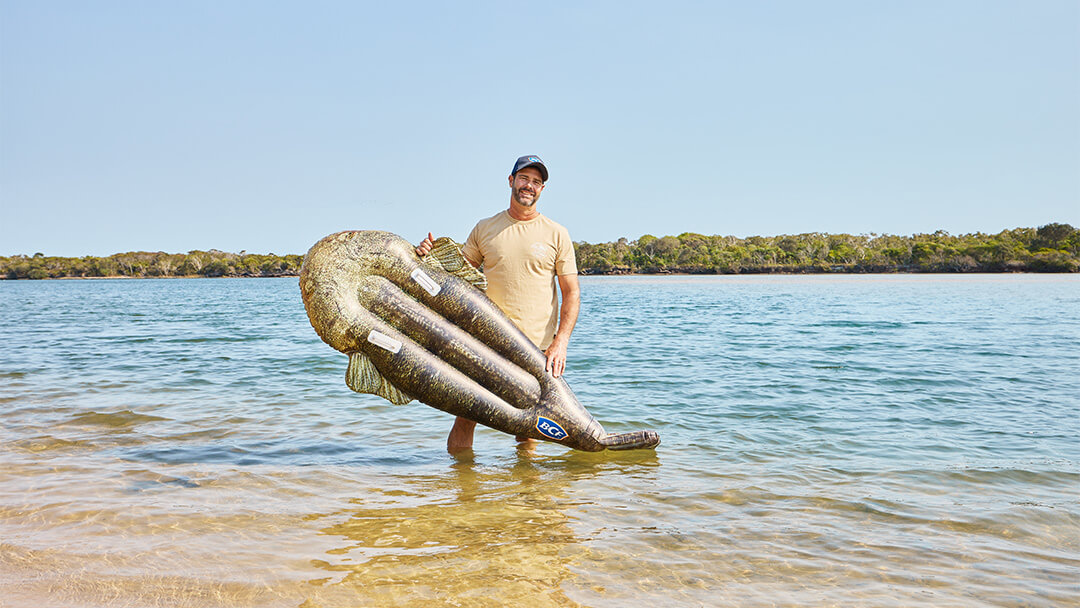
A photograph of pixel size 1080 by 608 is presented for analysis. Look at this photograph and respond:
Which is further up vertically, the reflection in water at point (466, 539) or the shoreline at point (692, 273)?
the shoreline at point (692, 273)

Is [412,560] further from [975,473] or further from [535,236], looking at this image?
[975,473]

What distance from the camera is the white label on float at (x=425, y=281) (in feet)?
17.9

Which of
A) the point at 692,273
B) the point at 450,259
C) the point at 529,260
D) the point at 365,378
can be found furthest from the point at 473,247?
the point at 692,273

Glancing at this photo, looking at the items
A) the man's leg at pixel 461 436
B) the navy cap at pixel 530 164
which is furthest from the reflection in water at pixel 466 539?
the navy cap at pixel 530 164

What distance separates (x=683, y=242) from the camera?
146m

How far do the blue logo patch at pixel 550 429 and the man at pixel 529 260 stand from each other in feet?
1.23

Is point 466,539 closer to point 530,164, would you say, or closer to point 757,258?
point 530,164

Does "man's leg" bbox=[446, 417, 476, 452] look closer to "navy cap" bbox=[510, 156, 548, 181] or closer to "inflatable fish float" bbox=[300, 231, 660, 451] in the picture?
"inflatable fish float" bbox=[300, 231, 660, 451]

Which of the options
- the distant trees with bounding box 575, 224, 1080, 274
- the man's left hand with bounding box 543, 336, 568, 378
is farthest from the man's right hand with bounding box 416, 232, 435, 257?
the distant trees with bounding box 575, 224, 1080, 274

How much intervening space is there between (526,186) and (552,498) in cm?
231

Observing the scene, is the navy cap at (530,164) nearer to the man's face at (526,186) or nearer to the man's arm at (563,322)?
the man's face at (526,186)

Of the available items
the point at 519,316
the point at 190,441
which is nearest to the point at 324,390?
the point at 190,441

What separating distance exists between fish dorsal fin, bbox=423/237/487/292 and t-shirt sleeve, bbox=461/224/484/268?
0.31 metres

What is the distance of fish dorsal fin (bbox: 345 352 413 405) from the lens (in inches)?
210
